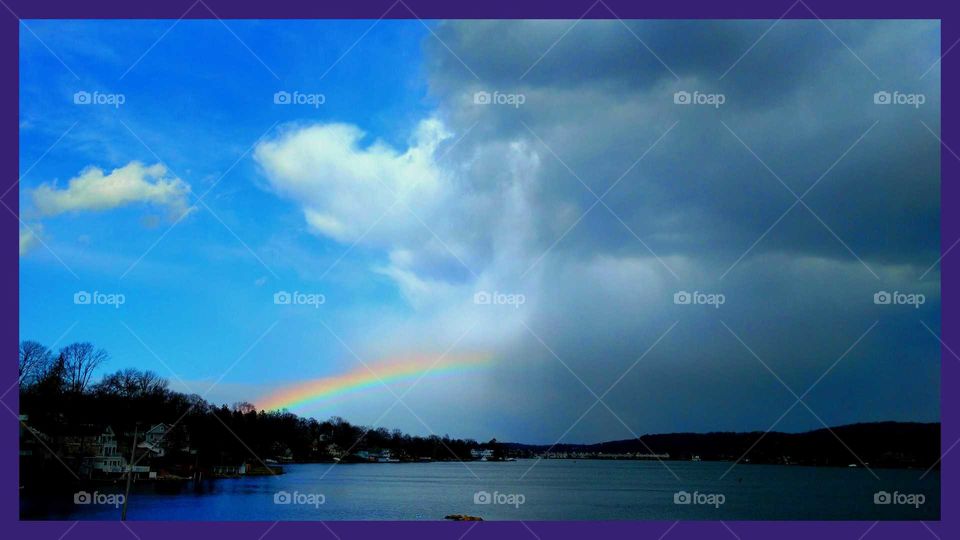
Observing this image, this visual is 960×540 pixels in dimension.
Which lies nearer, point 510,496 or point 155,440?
point 510,496

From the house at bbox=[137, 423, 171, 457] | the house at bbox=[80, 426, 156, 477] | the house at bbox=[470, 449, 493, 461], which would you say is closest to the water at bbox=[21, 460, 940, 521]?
the house at bbox=[470, 449, 493, 461]

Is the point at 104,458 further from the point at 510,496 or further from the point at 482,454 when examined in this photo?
the point at 510,496

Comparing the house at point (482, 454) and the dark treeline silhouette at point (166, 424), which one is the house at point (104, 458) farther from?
the house at point (482, 454)

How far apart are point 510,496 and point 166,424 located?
49.2 ft

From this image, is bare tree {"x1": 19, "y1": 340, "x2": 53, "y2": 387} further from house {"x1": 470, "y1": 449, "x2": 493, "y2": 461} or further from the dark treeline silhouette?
house {"x1": 470, "y1": 449, "x2": 493, "y2": 461}

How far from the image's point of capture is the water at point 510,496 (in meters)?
22.9

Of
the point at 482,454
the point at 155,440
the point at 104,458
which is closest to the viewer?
the point at 104,458

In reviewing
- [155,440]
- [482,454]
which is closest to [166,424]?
[155,440]

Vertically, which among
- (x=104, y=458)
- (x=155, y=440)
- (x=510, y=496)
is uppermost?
(x=155, y=440)

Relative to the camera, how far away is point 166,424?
104 ft

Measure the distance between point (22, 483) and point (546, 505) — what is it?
16.3 m

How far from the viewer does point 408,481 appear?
125 feet

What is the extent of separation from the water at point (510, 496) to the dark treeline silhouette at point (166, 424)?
1.36 metres

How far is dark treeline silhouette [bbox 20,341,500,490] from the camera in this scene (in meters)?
27.5
